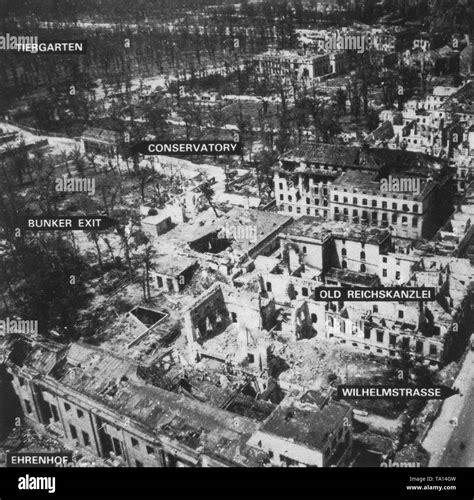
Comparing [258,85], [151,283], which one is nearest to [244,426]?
[151,283]

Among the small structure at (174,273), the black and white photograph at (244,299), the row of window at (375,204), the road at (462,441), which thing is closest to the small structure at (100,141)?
the black and white photograph at (244,299)

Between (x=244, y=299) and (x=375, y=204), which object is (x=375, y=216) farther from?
(x=244, y=299)

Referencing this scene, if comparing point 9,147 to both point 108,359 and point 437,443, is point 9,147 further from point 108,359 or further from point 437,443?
point 437,443

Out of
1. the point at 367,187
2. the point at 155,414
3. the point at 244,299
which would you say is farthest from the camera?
the point at 367,187

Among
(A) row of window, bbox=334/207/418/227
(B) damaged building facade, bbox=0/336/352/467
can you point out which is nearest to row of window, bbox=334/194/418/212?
(A) row of window, bbox=334/207/418/227

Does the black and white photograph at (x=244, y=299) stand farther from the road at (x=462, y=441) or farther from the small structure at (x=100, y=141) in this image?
the small structure at (x=100, y=141)

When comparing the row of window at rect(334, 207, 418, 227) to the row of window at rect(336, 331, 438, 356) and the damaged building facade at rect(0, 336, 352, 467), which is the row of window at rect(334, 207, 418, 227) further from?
the damaged building facade at rect(0, 336, 352, 467)

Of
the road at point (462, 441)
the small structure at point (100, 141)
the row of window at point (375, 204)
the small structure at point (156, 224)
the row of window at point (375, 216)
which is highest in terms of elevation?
the small structure at point (100, 141)

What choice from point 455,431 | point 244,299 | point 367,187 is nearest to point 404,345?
point 455,431
